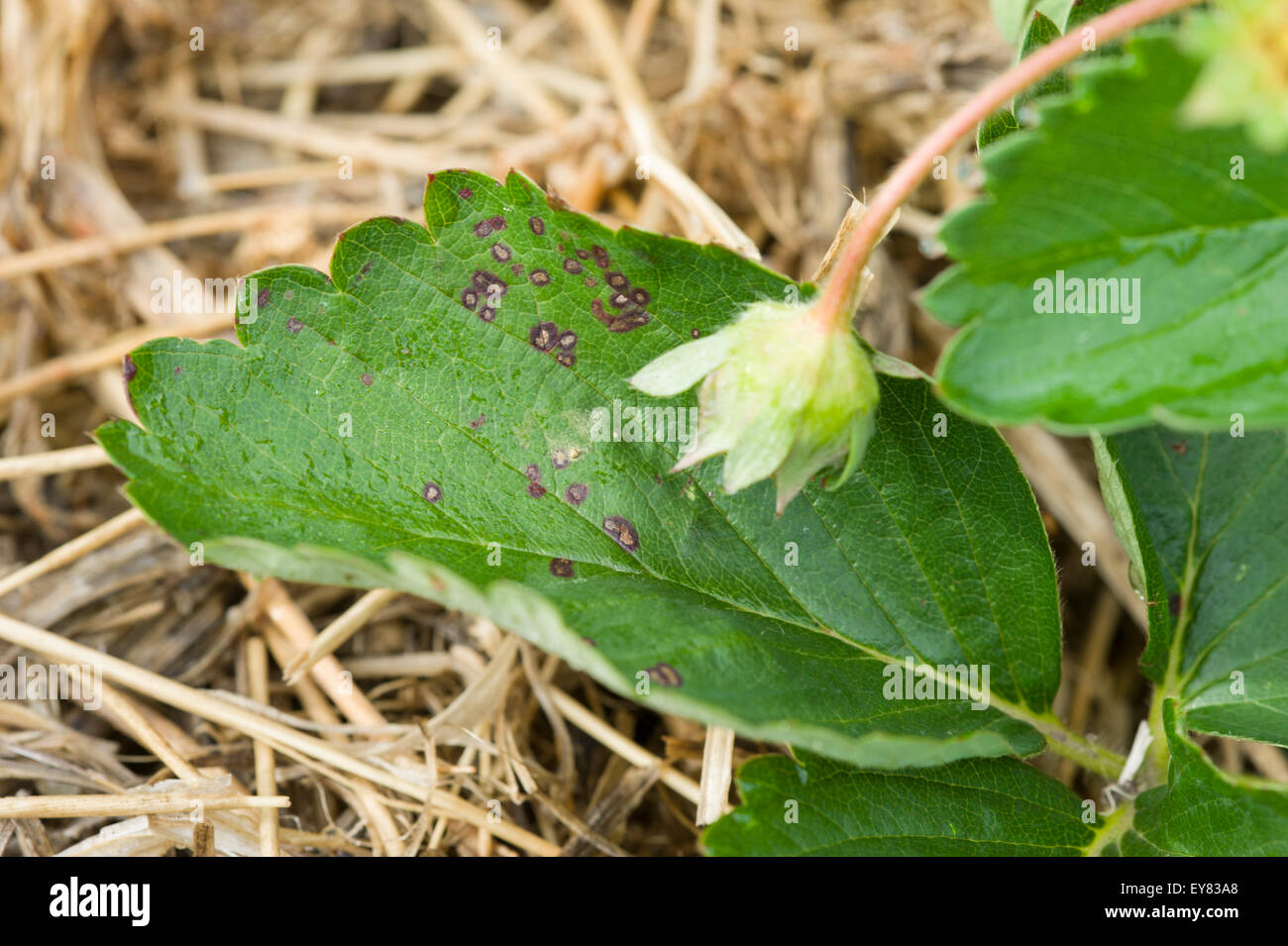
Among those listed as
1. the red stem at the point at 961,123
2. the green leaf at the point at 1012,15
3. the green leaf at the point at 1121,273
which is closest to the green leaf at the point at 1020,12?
the green leaf at the point at 1012,15

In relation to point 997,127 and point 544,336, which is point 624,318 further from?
point 997,127

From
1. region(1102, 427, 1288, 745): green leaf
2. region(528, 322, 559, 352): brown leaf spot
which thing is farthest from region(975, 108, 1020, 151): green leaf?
region(528, 322, 559, 352): brown leaf spot

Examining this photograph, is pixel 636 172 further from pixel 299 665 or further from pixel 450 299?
pixel 299 665

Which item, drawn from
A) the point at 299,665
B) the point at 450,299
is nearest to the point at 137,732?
the point at 299,665

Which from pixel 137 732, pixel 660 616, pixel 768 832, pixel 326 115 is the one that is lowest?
pixel 768 832

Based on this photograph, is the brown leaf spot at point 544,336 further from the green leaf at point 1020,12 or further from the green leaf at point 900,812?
the green leaf at point 1020,12

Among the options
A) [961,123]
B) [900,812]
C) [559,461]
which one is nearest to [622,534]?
[559,461]
